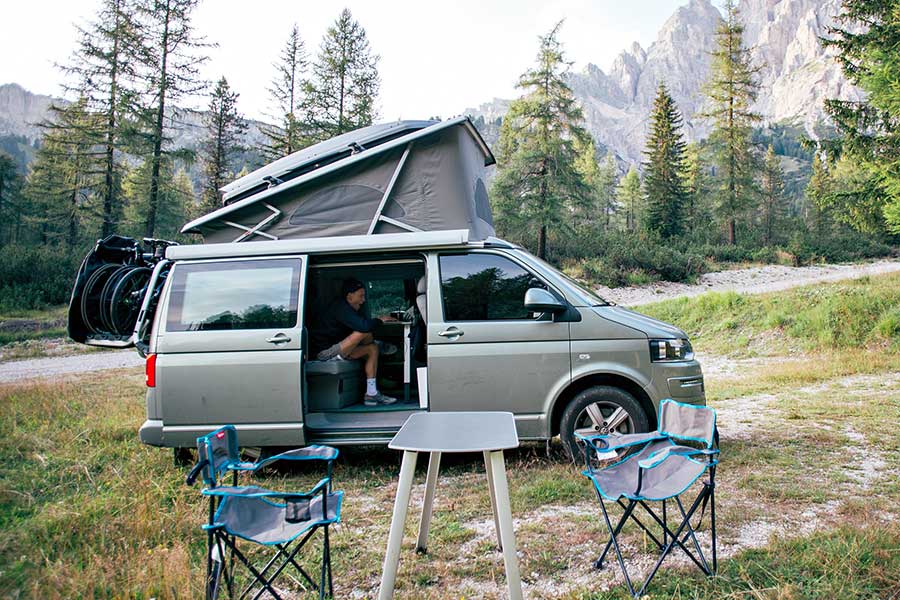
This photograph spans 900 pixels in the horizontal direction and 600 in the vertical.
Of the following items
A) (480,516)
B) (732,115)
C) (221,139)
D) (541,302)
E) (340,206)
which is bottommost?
(480,516)

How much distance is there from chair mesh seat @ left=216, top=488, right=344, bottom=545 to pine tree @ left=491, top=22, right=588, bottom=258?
24403 mm

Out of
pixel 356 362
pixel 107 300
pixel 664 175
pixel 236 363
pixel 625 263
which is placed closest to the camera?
pixel 236 363

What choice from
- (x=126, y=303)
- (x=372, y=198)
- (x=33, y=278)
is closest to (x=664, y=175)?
(x=33, y=278)

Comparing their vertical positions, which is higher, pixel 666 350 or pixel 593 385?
pixel 666 350

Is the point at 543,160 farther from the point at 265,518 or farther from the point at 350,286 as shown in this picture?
the point at 265,518

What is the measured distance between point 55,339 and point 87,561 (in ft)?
Answer: 53.5

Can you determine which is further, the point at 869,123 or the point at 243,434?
the point at 869,123

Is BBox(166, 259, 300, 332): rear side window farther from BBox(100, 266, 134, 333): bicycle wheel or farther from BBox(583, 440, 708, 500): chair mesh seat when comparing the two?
BBox(583, 440, 708, 500): chair mesh seat

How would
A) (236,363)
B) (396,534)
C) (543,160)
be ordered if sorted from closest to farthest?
1. (396,534)
2. (236,363)
3. (543,160)

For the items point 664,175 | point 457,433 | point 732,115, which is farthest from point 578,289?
point 732,115

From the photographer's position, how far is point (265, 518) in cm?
300

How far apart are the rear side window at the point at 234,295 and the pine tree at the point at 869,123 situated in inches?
504

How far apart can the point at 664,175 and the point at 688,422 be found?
3738 cm

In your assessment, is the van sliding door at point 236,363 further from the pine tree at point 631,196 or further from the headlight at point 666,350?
the pine tree at point 631,196
